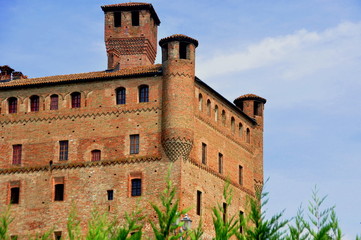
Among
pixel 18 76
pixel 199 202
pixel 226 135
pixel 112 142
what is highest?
pixel 18 76

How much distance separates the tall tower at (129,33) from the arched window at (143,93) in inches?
237

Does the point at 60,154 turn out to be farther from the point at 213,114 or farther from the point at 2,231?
the point at 2,231

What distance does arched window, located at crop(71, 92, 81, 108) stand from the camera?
44.6 meters

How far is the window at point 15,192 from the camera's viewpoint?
145 feet

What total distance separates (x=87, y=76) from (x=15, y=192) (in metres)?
7.16

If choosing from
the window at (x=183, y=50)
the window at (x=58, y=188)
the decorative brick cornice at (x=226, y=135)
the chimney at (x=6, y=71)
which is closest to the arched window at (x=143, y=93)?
the window at (x=183, y=50)

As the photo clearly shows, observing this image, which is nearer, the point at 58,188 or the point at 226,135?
the point at 58,188

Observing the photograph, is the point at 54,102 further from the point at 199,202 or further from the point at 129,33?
the point at 199,202

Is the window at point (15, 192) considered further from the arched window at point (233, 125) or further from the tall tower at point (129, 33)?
the arched window at point (233, 125)

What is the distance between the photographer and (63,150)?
44031 mm

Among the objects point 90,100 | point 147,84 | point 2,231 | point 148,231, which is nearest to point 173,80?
point 147,84

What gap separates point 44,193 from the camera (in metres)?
43.8

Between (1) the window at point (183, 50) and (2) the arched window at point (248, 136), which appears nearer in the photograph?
(1) the window at point (183, 50)

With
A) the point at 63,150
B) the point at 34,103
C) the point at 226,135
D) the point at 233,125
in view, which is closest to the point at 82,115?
the point at 63,150
